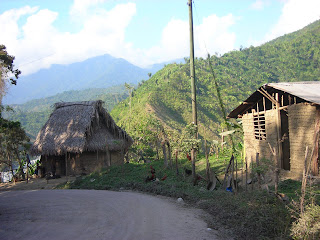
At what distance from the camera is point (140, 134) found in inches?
985

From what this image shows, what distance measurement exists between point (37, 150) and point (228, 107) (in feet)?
89.7

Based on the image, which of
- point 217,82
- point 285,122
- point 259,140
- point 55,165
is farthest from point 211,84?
point 285,122

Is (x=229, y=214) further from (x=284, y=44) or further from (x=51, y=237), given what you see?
(x=284, y=44)

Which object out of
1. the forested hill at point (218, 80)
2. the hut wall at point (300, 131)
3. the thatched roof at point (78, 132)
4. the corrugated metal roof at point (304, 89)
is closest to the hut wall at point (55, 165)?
the thatched roof at point (78, 132)

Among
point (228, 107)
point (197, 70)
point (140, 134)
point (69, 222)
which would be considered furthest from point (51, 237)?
point (197, 70)

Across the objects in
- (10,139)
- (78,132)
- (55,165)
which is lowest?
(55,165)

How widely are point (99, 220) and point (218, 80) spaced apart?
46.2 metres

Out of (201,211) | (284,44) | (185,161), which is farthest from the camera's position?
(284,44)

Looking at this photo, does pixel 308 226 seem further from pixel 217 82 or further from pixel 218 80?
pixel 218 80

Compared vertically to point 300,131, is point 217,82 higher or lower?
higher

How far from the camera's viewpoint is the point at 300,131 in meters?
10.2

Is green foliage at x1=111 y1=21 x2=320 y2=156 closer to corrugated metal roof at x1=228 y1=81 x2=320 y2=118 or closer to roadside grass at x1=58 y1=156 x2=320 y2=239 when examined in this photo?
roadside grass at x1=58 y1=156 x2=320 y2=239

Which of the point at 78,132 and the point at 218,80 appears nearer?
the point at 78,132

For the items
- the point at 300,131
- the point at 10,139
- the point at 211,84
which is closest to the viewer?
the point at 300,131
